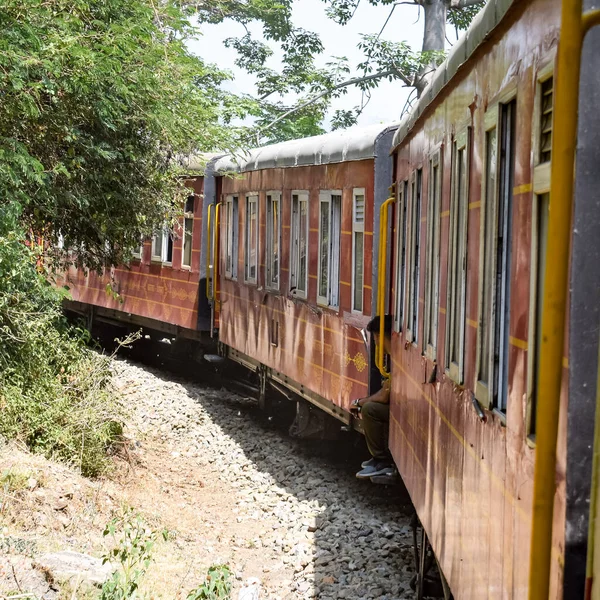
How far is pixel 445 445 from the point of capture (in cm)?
468

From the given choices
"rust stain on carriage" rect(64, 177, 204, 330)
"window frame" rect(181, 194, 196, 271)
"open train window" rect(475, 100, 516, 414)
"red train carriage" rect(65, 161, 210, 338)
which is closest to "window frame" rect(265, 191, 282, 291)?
"red train carriage" rect(65, 161, 210, 338)

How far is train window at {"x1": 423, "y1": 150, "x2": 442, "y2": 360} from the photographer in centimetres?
505

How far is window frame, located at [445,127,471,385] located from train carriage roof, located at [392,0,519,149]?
30cm

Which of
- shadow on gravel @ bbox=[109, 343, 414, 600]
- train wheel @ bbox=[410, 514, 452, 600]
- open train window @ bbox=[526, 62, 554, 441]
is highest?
open train window @ bbox=[526, 62, 554, 441]

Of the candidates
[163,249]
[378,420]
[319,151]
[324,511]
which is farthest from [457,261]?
[163,249]

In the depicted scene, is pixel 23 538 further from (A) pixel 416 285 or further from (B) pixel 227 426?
(B) pixel 227 426

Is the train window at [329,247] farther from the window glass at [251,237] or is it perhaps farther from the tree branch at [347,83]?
the tree branch at [347,83]

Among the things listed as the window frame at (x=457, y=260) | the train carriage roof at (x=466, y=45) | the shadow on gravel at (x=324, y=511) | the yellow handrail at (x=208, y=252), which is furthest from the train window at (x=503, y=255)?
the yellow handrail at (x=208, y=252)

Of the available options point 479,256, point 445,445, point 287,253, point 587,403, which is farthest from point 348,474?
point 587,403

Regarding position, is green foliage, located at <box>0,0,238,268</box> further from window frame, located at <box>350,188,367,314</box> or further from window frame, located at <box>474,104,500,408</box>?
window frame, located at <box>474,104,500,408</box>

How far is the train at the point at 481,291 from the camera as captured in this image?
6.51ft

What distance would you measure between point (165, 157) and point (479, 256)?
326 inches

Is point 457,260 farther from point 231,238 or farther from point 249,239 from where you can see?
point 231,238

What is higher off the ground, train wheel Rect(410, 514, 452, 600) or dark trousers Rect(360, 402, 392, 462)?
dark trousers Rect(360, 402, 392, 462)
